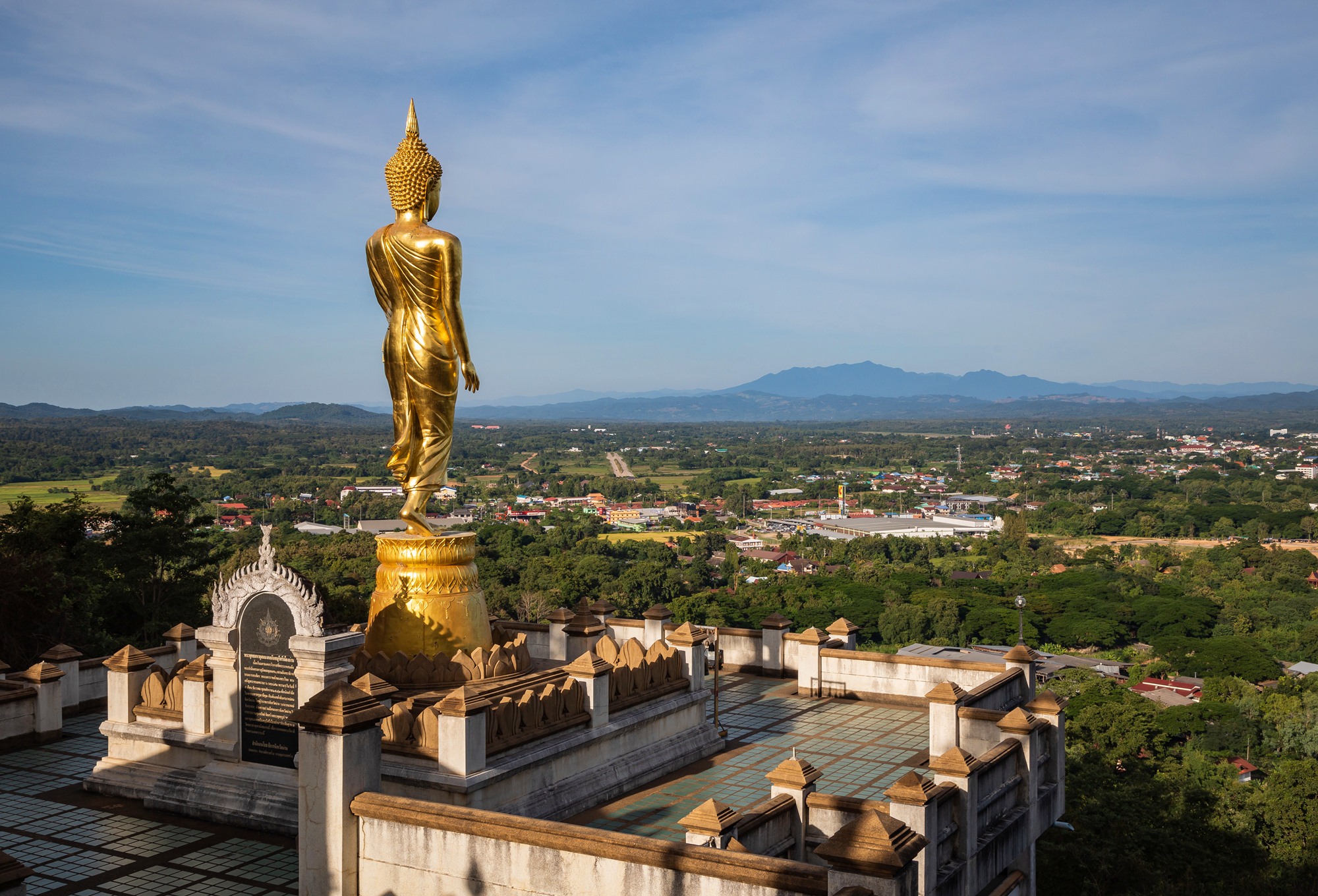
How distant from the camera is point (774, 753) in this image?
50.5ft

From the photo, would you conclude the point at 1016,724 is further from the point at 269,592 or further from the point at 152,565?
the point at 152,565

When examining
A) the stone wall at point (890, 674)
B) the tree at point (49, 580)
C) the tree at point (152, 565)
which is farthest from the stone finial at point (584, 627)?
the tree at point (152, 565)

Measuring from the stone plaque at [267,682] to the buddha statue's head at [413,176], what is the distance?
5715mm

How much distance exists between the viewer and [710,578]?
108 meters

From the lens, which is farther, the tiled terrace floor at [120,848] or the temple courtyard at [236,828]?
the temple courtyard at [236,828]

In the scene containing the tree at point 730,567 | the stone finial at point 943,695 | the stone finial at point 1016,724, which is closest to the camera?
the stone finial at point 1016,724

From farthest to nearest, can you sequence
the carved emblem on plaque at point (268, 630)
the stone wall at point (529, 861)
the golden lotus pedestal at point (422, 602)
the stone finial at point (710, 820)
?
the golden lotus pedestal at point (422, 602), the carved emblem on plaque at point (268, 630), the stone finial at point (710, 820), the stone wall at point (529, 861)

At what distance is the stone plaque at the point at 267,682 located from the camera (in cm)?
1274

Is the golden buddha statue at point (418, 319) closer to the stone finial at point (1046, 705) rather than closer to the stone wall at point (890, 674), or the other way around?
the stone wall at point (890, 674)

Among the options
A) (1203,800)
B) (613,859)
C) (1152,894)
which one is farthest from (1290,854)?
(613,859)

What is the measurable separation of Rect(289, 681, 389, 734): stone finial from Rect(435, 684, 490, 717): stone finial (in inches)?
71.8

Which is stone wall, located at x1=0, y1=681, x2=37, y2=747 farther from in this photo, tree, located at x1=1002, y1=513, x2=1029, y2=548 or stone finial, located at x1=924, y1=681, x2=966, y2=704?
tree, located at x1=1002, y1=513, x2=1029, y2=548

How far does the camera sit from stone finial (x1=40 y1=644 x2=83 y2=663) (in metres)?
17.4

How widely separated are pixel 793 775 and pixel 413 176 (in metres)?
9.42
